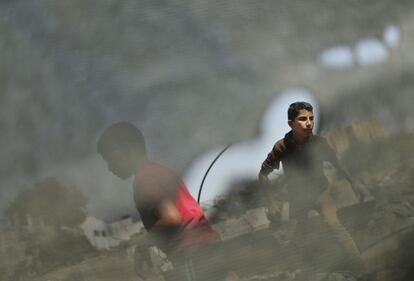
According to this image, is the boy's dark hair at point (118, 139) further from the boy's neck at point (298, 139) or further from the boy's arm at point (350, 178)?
the boy's arm at point (350, 178)

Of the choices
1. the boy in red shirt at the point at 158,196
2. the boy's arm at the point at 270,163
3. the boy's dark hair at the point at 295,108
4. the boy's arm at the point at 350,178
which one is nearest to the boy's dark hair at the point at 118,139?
the boy in red shirt at the point at 158,196

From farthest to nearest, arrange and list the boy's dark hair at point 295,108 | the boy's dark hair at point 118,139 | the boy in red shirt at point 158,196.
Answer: the boy's dark hair at point 295,108, the boy's dark hair at point 118,139, the boy in red shirt at point 158,196

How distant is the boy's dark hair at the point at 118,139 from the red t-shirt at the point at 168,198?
98mm

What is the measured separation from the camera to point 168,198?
1.89m

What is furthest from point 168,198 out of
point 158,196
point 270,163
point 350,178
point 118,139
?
point 350,178

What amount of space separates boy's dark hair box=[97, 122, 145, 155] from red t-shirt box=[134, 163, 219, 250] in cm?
10

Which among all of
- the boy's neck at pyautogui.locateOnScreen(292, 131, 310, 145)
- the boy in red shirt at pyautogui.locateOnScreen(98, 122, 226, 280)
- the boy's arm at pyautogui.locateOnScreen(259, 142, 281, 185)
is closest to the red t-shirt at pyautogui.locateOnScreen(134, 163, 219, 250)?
the boy in red shirt at pyautogui.locateOnScreen(98, 122, 226, 280)

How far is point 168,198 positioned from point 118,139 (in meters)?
0.29

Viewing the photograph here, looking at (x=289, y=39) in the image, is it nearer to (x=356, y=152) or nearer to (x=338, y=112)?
(x=338, y=112)

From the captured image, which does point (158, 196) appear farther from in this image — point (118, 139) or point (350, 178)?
point (350, 178)

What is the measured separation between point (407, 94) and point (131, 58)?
101 cm

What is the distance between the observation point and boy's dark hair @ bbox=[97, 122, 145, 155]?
2.02 metres

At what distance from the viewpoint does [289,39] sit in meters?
2.13

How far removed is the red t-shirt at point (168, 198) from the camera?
1902 millimetres
